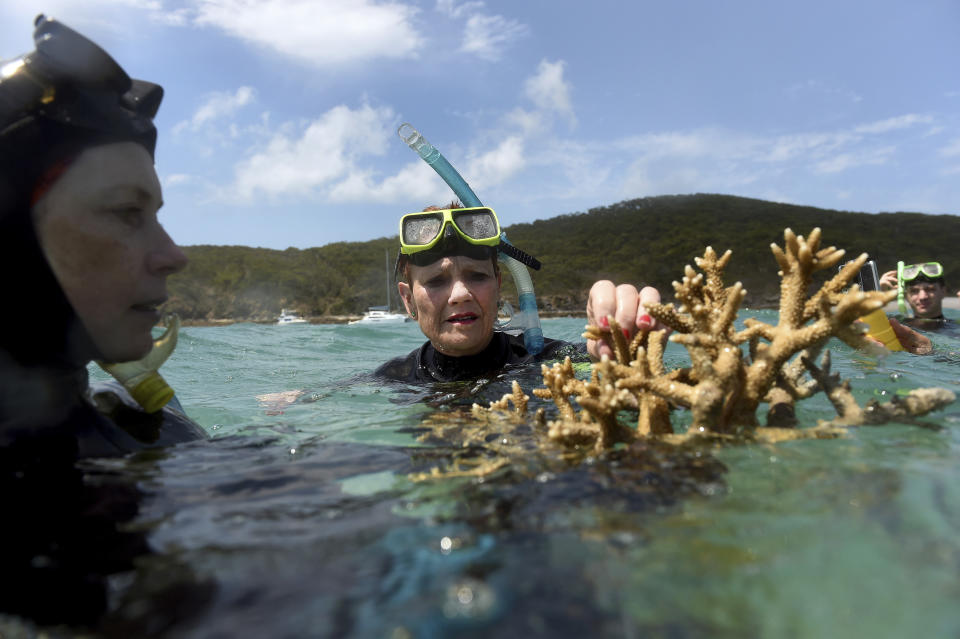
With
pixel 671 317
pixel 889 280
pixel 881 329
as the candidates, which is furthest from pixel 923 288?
pixel 671 317

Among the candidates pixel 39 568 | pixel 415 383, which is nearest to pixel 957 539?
pixel 39 568

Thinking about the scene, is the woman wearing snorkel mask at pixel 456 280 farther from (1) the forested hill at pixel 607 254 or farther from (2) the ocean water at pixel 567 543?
(1) the forested hill at pixel 607 254

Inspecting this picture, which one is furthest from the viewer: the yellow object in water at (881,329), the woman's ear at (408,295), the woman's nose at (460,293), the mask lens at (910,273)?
the mask lens at (910,273)

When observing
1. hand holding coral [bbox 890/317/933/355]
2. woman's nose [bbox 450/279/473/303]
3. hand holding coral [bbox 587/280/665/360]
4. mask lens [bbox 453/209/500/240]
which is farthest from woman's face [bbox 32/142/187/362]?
hand holding coral [bbox 890/317/933/355]

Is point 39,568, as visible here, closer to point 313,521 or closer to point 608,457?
point 313,521

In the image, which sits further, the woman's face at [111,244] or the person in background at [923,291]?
the person in background at [923,291]

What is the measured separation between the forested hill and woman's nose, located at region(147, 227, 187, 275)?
4066 cm

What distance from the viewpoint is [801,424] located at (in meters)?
1.97

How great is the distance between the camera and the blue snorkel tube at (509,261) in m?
4.75

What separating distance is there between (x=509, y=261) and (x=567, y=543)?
3.73 meters

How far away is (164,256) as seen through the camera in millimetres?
2031

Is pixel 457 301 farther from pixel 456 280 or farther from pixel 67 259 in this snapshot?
pixel 67 259

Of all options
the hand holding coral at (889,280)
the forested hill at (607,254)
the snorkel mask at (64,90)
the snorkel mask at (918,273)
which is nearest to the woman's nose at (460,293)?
the snorkel mask at (64,90)

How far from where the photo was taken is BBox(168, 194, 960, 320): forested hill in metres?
45.3
